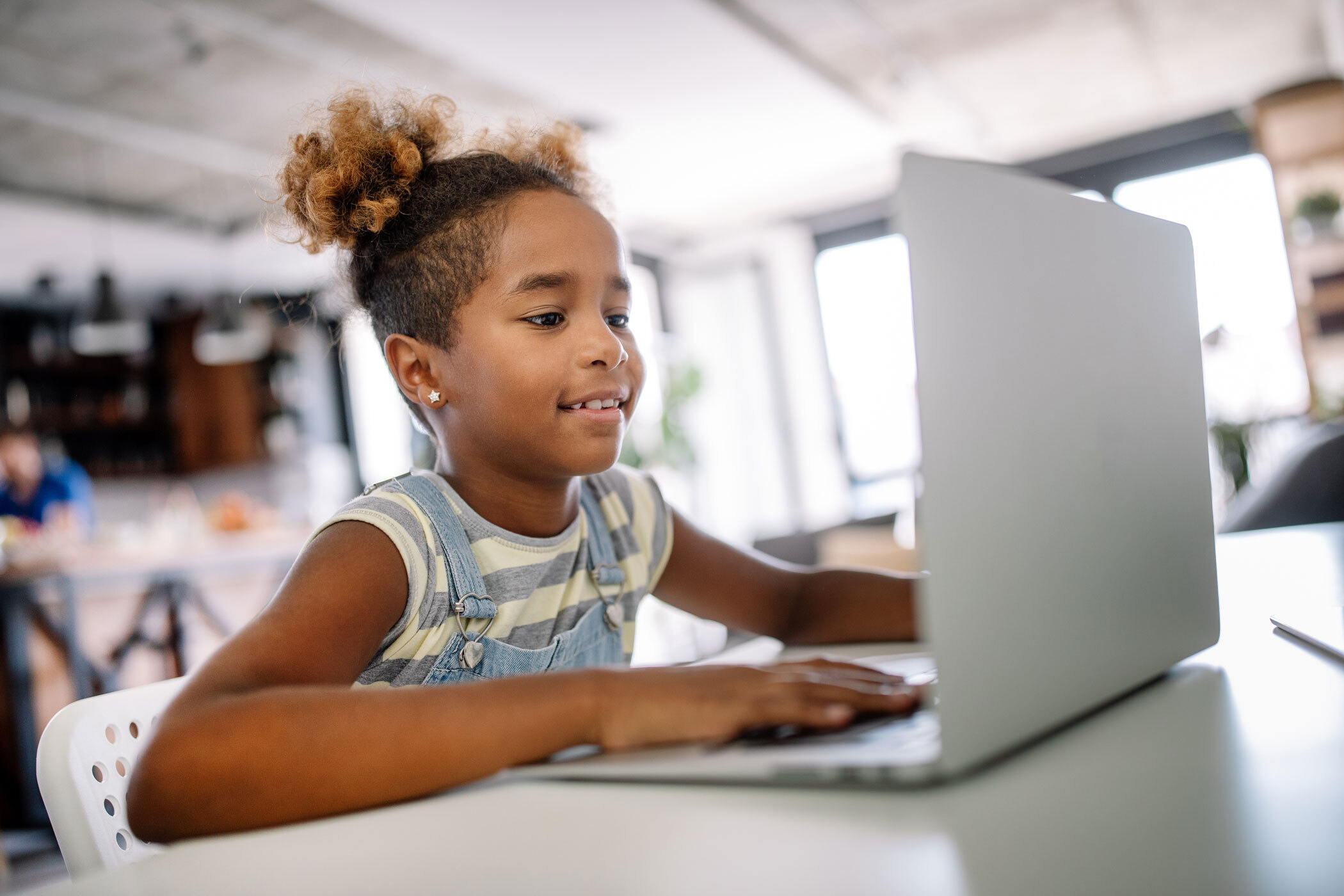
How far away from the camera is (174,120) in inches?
165

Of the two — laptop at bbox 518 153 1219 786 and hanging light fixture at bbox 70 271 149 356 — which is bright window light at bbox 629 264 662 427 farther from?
laptop at bbox 518 153 1219 786

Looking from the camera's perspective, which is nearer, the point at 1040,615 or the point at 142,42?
the point at 1040,615

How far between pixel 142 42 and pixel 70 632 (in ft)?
7.10

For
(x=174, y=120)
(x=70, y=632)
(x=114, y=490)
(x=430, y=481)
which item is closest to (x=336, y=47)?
(x=174, y=120)

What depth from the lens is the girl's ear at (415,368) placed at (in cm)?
94

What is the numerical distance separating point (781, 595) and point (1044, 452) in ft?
1.93

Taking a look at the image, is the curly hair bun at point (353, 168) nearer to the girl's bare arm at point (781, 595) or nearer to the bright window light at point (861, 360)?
the girl's bare arm at point (781, 595)

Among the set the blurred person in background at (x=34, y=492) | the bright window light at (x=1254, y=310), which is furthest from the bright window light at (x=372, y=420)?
the bright window light at (x=1254, y=310)

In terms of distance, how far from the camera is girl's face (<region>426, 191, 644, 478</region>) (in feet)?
2.80

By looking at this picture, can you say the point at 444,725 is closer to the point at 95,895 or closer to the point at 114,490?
the point at 95,895

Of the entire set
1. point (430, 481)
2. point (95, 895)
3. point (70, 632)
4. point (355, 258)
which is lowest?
point (70, 632)

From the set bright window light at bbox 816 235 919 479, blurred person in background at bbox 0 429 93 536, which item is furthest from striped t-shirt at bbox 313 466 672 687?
bright window light at bbox 816 235 919 479

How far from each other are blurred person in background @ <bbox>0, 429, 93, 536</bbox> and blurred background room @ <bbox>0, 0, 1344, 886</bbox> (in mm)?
17

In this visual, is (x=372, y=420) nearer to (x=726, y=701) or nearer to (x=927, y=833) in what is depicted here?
(x=726, y=701)
